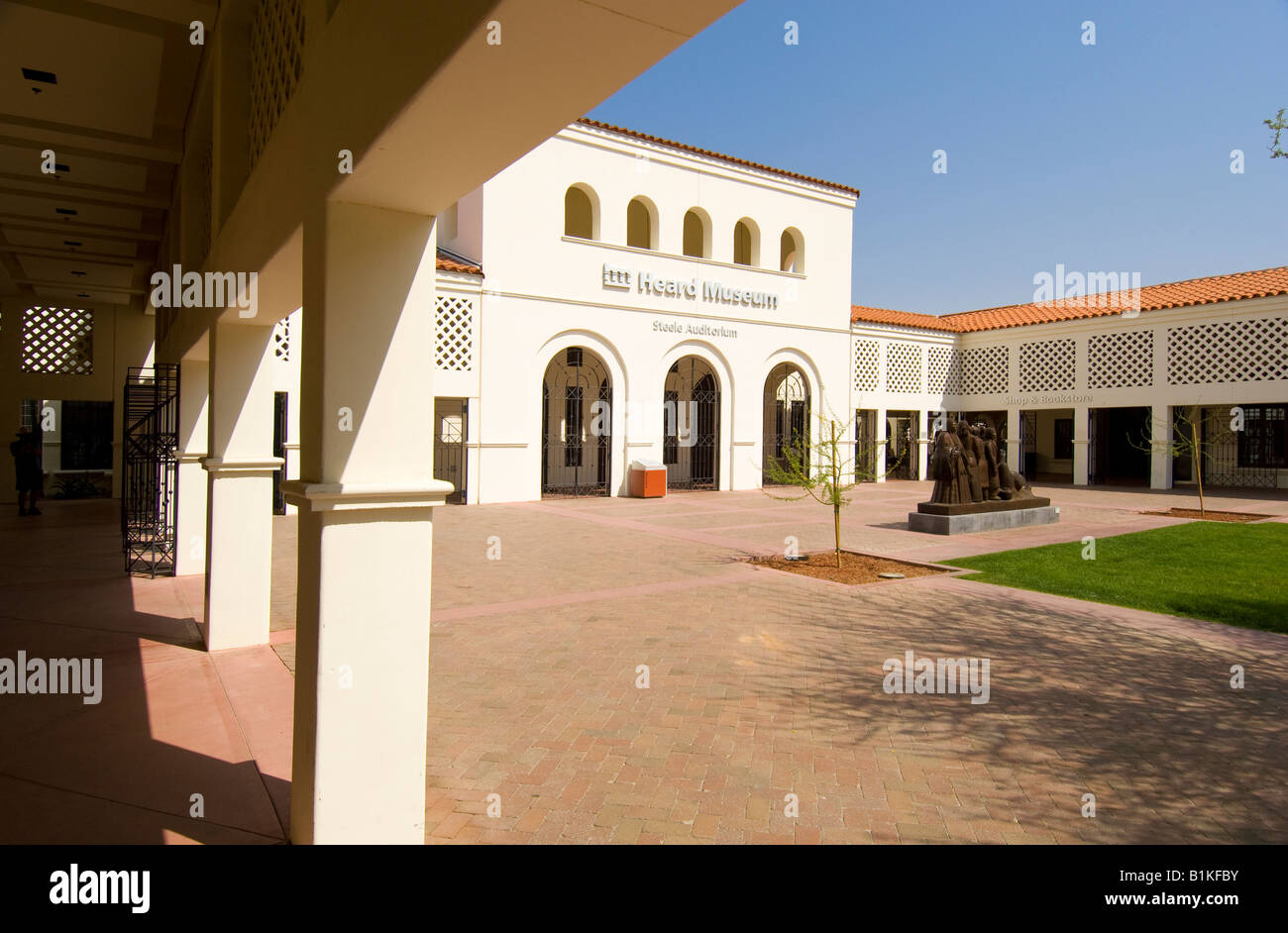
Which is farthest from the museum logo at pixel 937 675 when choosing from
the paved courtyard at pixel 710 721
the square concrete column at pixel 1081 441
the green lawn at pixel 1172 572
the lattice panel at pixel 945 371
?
the lattice panel at pixel 945 371

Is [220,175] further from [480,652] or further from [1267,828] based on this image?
[1267,828]

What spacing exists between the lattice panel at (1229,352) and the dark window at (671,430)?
14713 millimetres

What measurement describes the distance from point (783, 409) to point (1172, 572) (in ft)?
50.6

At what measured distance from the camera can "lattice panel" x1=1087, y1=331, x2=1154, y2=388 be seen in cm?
2245

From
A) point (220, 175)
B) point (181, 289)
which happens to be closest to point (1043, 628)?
point (220, 175)

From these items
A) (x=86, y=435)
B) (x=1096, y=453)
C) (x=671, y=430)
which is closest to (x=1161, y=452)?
(x=1096, y=453)

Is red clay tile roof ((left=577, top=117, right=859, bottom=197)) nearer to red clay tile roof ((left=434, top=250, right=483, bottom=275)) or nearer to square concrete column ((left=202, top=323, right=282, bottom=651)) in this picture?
red clay tile roof ((left=434, top=250, right=483, bottom=275))

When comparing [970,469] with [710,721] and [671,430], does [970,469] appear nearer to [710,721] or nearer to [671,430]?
[671,430]

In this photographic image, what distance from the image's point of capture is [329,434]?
9.13 ft

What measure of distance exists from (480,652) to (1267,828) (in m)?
5.04

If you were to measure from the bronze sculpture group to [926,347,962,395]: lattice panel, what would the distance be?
1284 centimetres

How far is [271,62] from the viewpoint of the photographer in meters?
3.92

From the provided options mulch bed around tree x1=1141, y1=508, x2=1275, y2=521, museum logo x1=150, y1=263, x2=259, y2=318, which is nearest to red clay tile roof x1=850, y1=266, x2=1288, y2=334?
mulch bed around tree x1=1141, y1=508, x2=1275, y2=521

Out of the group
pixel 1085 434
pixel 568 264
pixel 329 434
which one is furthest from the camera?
pixel 1085 434
